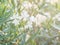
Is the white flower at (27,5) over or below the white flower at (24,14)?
over

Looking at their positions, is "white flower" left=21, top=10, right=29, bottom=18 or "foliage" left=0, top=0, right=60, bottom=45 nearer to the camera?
"foliage" left=0, top=0, right=60, bottom=45

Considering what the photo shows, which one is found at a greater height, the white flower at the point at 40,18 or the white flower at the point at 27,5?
the white flower at the point at 27,5

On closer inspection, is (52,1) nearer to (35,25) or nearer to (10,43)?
(35,25)

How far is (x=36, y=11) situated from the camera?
6.09 ft

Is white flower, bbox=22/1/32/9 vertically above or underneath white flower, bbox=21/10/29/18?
above

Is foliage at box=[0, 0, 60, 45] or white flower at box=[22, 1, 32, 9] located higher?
white flower at box=[22, 1, 32, 9]

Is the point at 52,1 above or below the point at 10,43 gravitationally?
above

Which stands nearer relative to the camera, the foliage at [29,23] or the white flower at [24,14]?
the foliage at [29,23]

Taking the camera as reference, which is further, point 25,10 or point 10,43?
point 25,10

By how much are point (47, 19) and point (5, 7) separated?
31 cm

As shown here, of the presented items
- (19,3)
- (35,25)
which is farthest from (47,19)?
(19,3)

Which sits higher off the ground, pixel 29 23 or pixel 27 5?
pixel 27 5

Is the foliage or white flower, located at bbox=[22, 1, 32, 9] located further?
white flower, located at bbox=[22, 1, 32, 9]

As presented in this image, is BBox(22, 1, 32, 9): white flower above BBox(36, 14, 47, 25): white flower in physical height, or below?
above
